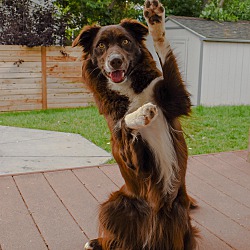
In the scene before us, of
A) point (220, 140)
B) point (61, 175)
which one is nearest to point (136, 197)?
point (61, 175)

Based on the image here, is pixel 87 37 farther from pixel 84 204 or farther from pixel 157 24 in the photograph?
pixel 84 204

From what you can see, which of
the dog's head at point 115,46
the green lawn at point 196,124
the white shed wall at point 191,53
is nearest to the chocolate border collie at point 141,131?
the dog's head at point 115,46

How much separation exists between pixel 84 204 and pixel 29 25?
21.1 feet

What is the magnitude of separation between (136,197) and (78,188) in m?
1.23

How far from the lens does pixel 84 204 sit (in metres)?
2.98

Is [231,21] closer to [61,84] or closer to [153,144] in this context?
[61,84]

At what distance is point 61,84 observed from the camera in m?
8.27

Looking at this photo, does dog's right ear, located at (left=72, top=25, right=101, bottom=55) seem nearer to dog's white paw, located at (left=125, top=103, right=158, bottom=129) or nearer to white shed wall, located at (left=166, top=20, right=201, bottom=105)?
dog's white paw, located at (left=125, top=103, right=158, bottom=129)

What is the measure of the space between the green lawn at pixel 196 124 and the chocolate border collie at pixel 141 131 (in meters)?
2.22

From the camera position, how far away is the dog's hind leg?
182cm

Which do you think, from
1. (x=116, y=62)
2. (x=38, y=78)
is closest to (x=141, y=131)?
(x=116, y=62)

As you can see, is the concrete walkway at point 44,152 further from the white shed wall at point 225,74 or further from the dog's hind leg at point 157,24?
the white shed wall at point 225,74

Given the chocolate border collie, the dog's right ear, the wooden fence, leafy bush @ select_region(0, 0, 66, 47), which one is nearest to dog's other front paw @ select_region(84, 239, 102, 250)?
Result: the chocolate border collie

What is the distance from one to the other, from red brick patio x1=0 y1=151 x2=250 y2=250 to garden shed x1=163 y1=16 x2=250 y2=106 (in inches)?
187
